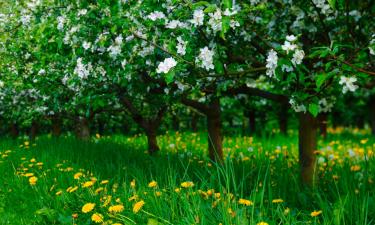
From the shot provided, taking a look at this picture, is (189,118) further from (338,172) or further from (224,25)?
(224,25)

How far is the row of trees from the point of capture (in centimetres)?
416

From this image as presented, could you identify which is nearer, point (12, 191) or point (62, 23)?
point (62, 23)

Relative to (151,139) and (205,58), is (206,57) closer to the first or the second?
(205,58)

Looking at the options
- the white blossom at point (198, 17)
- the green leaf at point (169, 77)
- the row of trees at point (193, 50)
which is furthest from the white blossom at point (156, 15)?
the green leaf at point (169, 77)

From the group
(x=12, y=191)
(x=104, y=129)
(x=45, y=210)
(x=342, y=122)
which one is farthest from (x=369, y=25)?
(x=342, y=122)

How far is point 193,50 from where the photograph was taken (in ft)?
14.5

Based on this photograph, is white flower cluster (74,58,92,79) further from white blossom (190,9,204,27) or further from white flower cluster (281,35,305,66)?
white flower cluster (281,35,305,66)

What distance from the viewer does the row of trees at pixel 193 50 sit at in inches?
164

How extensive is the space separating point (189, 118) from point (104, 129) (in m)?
3.71

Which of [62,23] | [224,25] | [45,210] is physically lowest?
[45,210]

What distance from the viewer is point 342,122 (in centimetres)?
2659

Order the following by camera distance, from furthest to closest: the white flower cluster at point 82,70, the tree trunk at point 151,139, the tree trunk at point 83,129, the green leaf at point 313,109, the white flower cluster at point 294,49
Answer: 1. the tree trunk at point 83,129
2. the tree trunk at point 151,139
3. the white flower cluster at point 82,70
4. the green leaf at point 313,109
5. the white flower cluster at point 294,49

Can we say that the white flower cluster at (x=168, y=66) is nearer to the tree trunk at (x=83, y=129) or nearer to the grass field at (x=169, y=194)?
the grass field at (x=169, y=194)

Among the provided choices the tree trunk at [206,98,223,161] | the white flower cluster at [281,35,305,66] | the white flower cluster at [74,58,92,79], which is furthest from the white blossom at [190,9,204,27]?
the tree trunk at [206,98,223,161]
